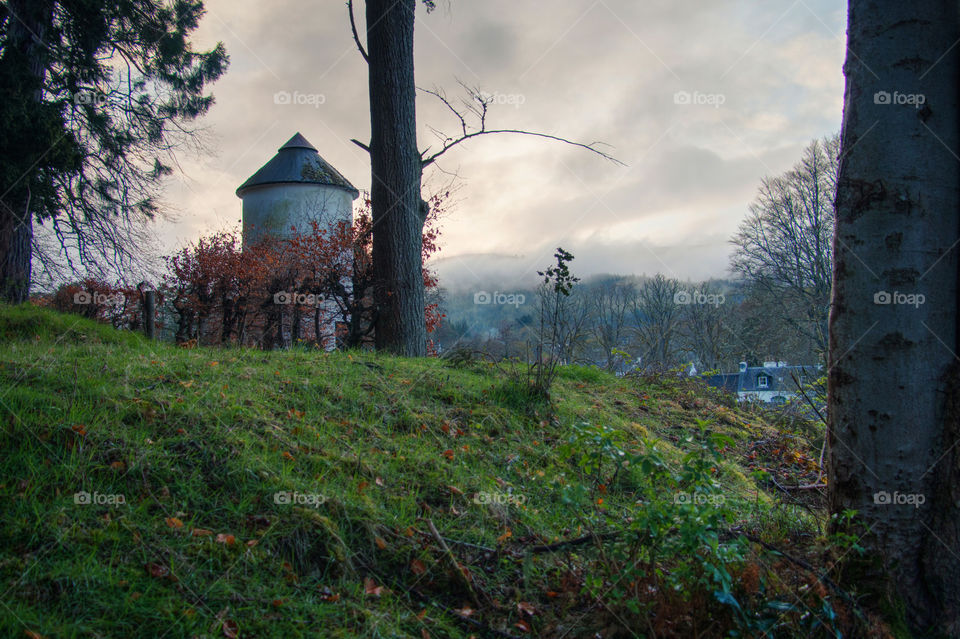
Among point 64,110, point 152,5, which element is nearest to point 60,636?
point 64,110

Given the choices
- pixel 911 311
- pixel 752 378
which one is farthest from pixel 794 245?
pixel 911 311

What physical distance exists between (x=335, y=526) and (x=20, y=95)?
9892 mm

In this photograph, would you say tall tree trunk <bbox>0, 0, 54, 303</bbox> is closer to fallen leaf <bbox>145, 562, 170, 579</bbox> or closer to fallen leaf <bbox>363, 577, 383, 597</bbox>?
fallen leaf <bbox>145, 562, 170, 579</bbox>

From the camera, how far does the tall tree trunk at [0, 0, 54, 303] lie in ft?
29.7

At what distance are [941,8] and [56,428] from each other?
488 cm

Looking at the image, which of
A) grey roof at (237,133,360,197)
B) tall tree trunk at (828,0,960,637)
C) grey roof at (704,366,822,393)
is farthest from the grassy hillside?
grey roof at (237,133,360,197)

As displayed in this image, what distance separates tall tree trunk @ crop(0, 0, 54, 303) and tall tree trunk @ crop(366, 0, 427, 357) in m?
5.59

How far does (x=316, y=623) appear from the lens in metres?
2.29

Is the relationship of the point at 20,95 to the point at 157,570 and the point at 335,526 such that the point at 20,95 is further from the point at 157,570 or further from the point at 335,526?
the point at 335,526

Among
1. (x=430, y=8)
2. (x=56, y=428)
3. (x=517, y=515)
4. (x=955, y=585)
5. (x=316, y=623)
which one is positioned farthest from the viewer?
(x=430, y=8)

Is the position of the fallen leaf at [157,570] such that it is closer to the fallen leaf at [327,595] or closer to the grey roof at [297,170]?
the fallen leaf at [327,595]

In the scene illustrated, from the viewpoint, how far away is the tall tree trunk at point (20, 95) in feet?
29.7

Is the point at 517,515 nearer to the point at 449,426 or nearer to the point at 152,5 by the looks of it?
the point at 449,426

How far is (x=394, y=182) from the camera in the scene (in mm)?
8430
